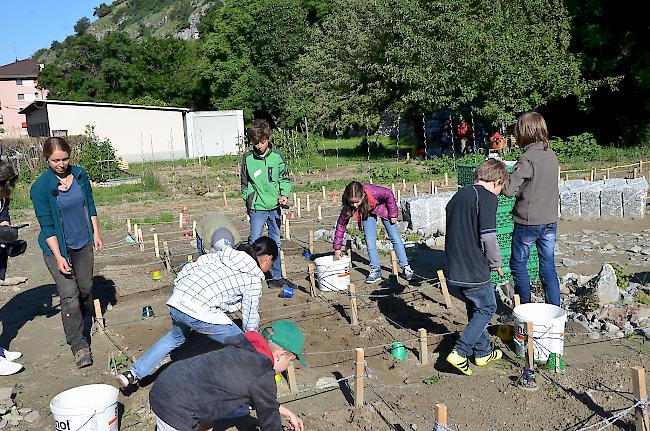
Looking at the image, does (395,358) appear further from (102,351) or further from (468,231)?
(102,351)

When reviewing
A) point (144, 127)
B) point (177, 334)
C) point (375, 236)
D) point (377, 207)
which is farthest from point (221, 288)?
point (144, 127)

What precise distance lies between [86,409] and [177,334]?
89 cm

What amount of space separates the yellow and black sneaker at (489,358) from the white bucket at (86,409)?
284 cm

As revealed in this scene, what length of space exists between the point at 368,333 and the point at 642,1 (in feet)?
66.3

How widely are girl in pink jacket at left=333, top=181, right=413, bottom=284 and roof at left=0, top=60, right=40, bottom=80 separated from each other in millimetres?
68985

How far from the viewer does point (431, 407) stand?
15.0 feet

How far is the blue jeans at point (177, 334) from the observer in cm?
420

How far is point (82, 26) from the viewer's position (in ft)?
433

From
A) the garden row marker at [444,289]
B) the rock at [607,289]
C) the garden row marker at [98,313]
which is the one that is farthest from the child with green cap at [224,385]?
the rock at [607,289]

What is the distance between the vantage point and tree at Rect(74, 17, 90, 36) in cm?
12988

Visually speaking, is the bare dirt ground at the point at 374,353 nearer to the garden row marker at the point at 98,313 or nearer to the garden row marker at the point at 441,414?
the garden row marker at the point at 98,313

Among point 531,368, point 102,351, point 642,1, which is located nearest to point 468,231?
point 531,368

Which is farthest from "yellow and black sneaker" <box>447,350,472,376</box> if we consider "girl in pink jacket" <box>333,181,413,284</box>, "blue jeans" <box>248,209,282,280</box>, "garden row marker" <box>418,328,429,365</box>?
"blue jeans" <box>248,209,282,280</box>

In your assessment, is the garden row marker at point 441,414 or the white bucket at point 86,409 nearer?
the garden row marker at point 441,414
